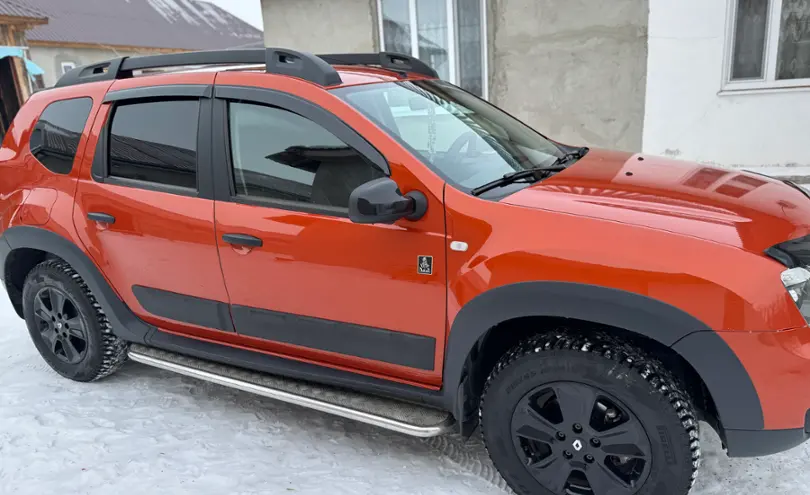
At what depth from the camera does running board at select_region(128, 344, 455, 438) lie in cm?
264

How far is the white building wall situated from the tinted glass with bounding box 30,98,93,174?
5865mm

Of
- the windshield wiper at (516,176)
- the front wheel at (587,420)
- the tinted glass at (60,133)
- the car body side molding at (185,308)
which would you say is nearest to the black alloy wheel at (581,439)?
the front wheel at (587,420)

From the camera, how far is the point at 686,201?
2.37 meters

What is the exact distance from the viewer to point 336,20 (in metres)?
8.30

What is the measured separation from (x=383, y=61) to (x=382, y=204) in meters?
1.71

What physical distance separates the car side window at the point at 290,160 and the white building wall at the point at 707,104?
539 cm

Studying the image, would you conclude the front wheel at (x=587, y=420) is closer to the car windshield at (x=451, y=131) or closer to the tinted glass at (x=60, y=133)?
the car windshield at (x=451, y=131)

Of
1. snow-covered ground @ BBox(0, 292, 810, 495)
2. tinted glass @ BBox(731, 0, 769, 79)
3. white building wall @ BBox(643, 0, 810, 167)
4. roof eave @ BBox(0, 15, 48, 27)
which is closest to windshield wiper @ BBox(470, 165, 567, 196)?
snow-covered ground @ BBox(0, 292, 810, 495)

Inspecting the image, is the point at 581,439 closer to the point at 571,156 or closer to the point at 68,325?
the point at 571,156

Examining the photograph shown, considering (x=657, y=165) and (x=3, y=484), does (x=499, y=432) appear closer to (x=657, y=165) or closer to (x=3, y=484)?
(x=657, y=165)

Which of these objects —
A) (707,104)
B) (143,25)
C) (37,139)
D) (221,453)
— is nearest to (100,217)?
(37,139)

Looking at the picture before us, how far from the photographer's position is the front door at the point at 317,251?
256 centimetres

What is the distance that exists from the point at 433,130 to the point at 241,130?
37.0 inches

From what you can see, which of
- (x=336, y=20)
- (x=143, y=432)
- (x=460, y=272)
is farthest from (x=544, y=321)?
(x=336, y=20)
